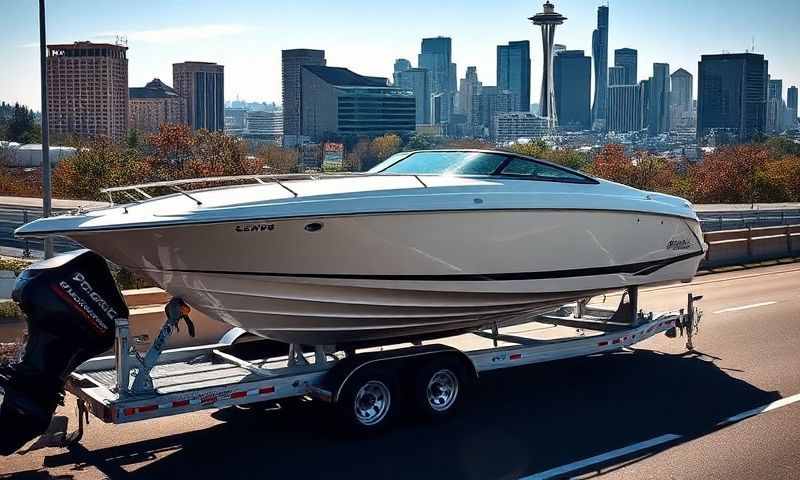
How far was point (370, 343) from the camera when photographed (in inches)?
368

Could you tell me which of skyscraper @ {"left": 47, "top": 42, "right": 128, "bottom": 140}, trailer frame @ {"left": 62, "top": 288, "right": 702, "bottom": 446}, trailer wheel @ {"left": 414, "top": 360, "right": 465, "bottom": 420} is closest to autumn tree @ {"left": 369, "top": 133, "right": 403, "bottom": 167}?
skyscraper @ {"left": 47, "top": 42, "right": 128, "bottom": 140}

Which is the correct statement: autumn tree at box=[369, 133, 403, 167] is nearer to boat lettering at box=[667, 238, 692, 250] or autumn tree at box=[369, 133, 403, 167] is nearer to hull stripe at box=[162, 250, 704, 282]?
boat lettering at box=[667, 238, 692, 250]

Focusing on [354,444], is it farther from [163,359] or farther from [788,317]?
[788,317]

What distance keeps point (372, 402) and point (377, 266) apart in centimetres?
117

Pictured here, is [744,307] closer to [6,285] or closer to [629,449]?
[629,449]

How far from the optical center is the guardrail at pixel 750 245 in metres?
21.6

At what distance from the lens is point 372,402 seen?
8.41 meters

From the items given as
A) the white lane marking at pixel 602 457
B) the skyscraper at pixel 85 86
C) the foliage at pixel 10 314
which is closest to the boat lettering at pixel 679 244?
the white lane marking at pixel 602 457

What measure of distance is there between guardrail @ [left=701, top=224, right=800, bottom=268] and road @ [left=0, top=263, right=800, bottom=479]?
34.7ft

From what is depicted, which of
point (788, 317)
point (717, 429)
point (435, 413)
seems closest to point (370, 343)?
point (435, 413)

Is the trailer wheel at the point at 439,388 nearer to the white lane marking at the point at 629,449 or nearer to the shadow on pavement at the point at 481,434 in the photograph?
the shadow on pavement at the point at 481,434

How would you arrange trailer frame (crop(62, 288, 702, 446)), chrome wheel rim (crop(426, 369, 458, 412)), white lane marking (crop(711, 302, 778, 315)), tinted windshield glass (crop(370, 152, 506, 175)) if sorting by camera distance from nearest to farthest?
trailer frame (crop(62, 288, 702, 446)) → chrome wheel rim (crop(426, 369, 458, 412)) → tinted windshield glass (crop(370, 152, 506, 175)) → white lane marking (crop(711, 302, 778, 315))

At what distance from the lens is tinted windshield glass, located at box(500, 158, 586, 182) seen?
9.92 metres

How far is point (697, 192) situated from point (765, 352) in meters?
63.1
